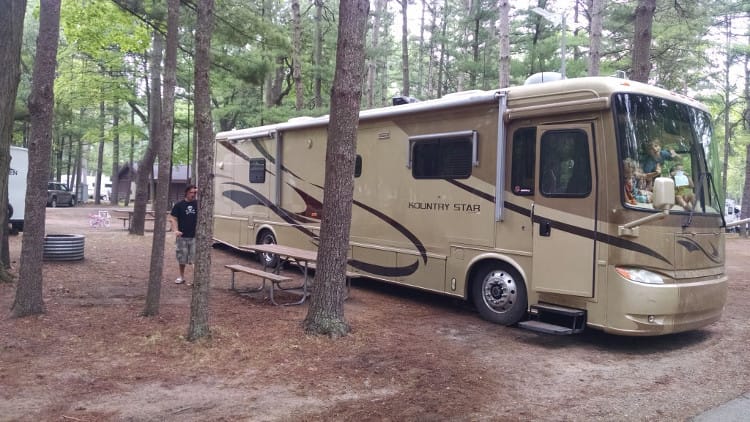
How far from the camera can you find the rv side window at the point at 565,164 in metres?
6.40

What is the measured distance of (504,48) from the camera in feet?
43.5

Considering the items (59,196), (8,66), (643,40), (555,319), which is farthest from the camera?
(59,196)

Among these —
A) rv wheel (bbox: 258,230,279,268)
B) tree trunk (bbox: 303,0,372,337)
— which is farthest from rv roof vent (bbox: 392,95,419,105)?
rv wheel (bbox: 258,230,279,268)

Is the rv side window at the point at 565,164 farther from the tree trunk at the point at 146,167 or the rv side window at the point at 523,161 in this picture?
the tree trunk at the point at 146,167

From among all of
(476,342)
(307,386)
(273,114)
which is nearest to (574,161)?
(476,342)

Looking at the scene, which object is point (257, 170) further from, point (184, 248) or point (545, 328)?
point (545, 328)

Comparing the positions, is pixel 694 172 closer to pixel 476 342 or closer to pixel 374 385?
pixel 476 342

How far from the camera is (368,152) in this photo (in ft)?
30.0

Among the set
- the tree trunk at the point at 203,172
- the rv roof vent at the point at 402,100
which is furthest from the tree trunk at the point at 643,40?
the tree trunk at the point at 203,172

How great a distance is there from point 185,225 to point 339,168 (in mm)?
4020

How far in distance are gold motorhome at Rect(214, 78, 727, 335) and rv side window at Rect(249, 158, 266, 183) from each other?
3.27m

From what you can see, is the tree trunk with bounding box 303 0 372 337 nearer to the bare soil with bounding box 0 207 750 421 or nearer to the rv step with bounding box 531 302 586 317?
the bare soil with bounding box 0 207 750 421

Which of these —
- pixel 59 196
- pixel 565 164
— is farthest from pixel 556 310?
pixel 59 196

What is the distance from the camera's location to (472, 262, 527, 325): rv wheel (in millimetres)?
6988
